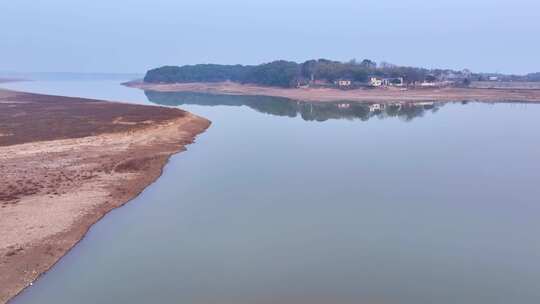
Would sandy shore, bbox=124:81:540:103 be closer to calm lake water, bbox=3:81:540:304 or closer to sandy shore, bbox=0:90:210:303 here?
sandy shore, bbox=0:90:210:303

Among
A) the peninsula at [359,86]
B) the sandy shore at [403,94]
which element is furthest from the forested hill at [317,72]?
the sandy shore at [403,94]

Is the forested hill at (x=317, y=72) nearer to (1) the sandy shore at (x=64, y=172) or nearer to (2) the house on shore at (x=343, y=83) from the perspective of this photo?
(2) the house on shore at (x=343, y=83)

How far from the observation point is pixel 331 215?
1359 cm

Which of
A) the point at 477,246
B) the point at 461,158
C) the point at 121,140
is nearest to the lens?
the point at 477,246

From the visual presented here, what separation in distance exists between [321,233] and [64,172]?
Answer: 10.5 meters

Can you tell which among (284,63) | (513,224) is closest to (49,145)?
(513,224)

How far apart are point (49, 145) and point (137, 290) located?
52.8 feet

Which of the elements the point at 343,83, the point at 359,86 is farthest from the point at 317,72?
the point at 359,86

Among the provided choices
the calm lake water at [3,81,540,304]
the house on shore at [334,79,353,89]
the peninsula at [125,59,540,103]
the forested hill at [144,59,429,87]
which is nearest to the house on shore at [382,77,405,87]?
the peninsula at [125,59,540,103]

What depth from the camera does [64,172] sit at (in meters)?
17.8

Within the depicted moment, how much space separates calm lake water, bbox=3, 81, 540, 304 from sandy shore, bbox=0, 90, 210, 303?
1.84ft

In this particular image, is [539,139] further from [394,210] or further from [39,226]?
[39,226]

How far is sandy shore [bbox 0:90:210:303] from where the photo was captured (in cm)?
1094

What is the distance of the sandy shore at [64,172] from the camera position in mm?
10938
